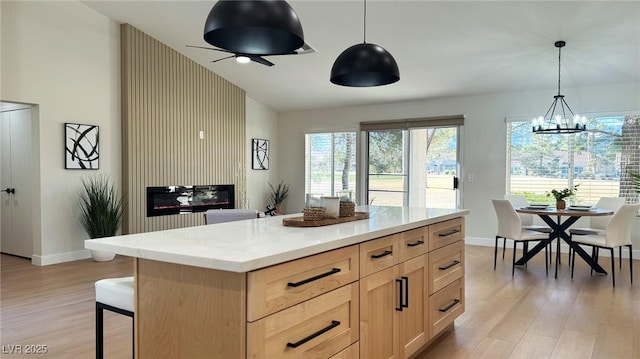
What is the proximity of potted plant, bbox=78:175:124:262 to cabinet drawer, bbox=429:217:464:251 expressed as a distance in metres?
4.45

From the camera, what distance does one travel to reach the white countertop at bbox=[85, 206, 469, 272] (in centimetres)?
142

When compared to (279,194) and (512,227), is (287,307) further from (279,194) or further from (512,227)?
(279,194)

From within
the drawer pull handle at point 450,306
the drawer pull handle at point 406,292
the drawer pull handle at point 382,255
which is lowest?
the drawer pull handle at point 450,306

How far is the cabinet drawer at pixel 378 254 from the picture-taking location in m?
1.99

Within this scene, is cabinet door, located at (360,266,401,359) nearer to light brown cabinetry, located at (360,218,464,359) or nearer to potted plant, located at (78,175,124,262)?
light brown cabinetry, located at (360,218,464,359)

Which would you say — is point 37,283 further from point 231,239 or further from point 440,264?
point 440,264

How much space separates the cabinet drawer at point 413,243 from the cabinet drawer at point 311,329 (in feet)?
1.72

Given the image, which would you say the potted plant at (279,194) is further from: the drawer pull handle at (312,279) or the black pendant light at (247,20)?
the drawer pull handle at (312,279)

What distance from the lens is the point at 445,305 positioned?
9.49ft

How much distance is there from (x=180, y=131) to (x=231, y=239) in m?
5.55

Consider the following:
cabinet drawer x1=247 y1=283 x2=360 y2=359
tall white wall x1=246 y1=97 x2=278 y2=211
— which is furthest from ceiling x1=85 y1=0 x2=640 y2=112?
cabinet drawer x1=247 y1=283 x2=360 y2=359

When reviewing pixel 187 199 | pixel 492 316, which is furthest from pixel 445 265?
pixel 187 199

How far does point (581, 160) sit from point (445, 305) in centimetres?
461

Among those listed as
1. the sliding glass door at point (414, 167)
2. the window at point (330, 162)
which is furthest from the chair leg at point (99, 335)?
the window at point (330, 162)
